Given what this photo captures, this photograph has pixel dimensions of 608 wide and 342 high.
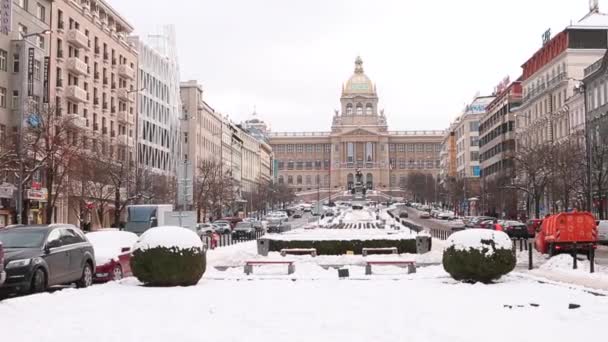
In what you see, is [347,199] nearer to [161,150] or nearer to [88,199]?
[161,150]

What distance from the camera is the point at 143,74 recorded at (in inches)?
3580

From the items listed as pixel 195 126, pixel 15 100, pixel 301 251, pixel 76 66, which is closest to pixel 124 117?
pixel 76 66

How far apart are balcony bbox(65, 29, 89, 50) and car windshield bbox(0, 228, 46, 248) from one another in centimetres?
5123

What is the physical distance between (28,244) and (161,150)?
3223 inches

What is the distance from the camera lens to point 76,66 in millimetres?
66938

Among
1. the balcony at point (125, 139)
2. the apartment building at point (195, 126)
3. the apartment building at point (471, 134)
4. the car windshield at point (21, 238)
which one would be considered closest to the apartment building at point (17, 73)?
the balcony at point (125, 139)

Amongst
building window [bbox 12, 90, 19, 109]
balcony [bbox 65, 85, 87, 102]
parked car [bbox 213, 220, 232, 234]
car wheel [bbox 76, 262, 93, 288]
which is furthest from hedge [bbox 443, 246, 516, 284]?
balcony [bbox 65, 85, 87, 102]

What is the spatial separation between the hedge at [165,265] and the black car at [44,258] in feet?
5.44

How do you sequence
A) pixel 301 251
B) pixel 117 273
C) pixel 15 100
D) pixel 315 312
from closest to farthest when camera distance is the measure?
pixel 315 312
pixel 117 273
pixel 301 251
pixel 15 100

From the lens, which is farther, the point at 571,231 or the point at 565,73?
the point at 565,73

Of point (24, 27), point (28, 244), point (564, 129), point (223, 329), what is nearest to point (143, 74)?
point (24, 27)

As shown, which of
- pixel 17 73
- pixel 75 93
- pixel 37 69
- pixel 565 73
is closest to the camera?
pixel 17 73

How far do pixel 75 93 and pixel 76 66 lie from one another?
2.43 m

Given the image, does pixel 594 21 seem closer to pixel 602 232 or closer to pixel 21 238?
pixel 602 232
